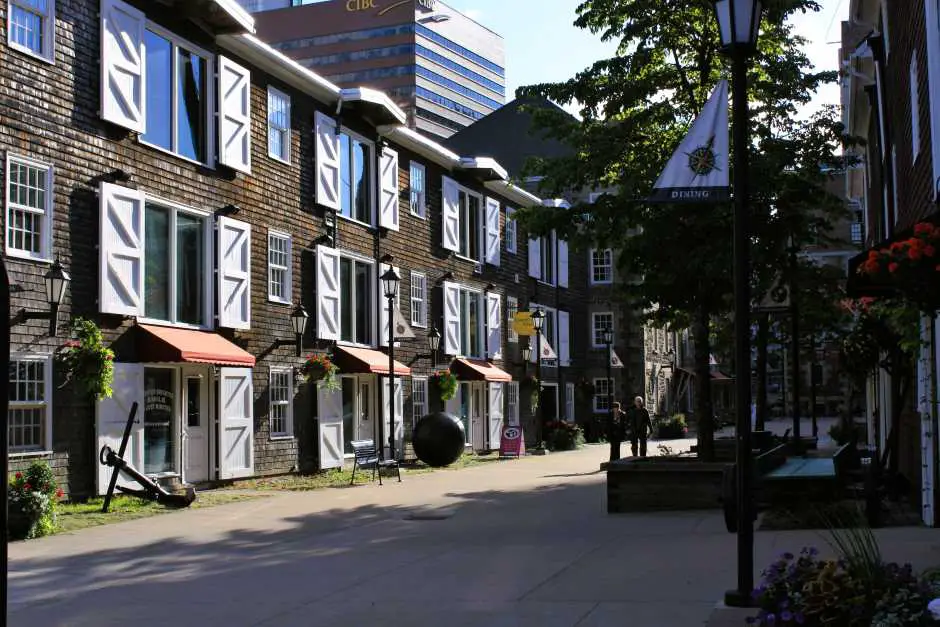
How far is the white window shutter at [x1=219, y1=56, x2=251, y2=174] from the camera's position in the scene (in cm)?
2073

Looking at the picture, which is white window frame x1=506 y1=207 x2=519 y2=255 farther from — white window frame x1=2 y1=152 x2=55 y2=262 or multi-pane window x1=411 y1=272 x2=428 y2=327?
white window frame x1=2 y1=152 x2=55 y2=262

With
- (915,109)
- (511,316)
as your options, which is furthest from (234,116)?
(511,316)

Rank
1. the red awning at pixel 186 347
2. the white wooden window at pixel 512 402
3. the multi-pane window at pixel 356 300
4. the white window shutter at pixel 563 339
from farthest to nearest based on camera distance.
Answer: the white window shutter at pixel 563 339 < the white wooden window at pixel 512 402 < the multi-pane window at pixel 356 300 < the red awning at pixel 186 347

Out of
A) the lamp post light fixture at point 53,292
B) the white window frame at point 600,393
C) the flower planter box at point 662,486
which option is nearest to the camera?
the flower planter box at point 662,486

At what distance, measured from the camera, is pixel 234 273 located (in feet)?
68.4

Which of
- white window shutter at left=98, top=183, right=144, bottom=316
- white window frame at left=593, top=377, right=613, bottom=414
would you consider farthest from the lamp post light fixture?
white window frame at left=593, top=377, right=613, bottom=414

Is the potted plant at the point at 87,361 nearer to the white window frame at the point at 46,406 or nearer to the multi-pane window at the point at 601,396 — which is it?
the white window frame at the point at 46,406

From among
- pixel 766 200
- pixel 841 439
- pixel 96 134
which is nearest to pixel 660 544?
pixel 766 200

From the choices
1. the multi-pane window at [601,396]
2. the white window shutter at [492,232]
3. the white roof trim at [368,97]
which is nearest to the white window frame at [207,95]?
the white roof trim at [368,97]

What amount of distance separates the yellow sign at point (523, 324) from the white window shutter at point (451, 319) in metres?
2.68

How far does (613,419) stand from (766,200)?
33.7ft

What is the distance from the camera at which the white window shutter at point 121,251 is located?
57.1 ft

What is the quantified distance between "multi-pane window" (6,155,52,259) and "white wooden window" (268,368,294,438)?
22.8 feet

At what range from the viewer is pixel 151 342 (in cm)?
1819
